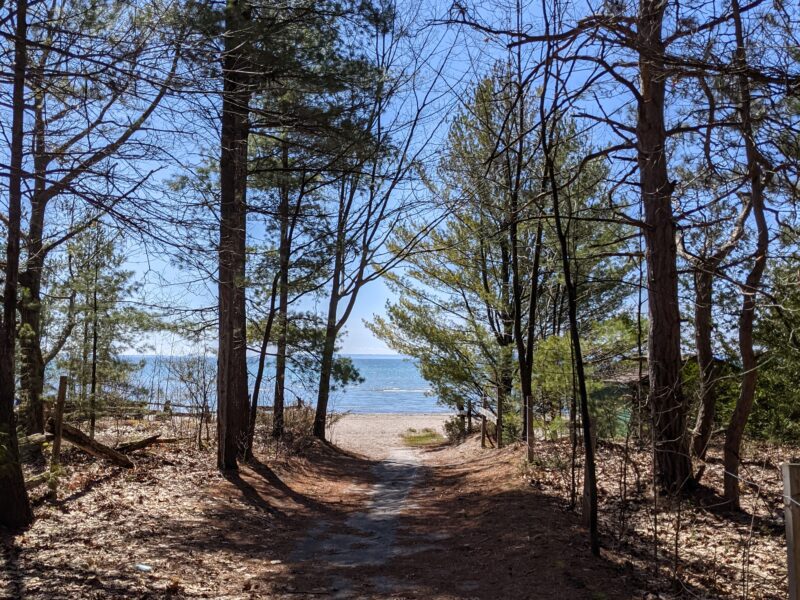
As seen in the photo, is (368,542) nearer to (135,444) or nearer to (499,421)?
(135,444)

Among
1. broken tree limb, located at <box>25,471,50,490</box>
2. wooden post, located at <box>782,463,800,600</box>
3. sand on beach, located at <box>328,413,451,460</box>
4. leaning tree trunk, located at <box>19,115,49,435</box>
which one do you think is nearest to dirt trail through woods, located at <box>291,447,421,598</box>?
broken tree limb, located at <box>25,471,50,490</box>

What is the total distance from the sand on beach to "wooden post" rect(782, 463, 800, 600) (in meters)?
14.0

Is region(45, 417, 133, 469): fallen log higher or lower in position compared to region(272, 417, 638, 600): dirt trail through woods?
higher

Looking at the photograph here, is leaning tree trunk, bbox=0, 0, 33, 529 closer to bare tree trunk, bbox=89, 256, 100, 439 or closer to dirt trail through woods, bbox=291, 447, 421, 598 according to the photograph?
dirt trail through woods, bbox=291, 447, 421, 598

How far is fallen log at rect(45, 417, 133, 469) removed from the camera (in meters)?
8.70

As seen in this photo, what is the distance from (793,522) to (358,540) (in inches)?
190

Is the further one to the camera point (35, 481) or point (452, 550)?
point (35, 481)

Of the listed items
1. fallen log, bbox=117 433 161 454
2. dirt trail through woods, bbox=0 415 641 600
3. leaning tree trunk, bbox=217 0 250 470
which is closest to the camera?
dirt trail through woods, bbox=0 415 641 600

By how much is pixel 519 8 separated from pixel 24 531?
6439mm

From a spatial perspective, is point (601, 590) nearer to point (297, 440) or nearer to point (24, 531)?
point (24, 531)

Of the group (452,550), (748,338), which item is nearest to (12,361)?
(452,550)

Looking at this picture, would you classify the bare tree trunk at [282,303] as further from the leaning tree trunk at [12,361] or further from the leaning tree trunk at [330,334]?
the leaning tree trunk at [12,361]

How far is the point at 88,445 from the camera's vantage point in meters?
8.99

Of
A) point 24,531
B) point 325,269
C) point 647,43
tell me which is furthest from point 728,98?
point 325,269
